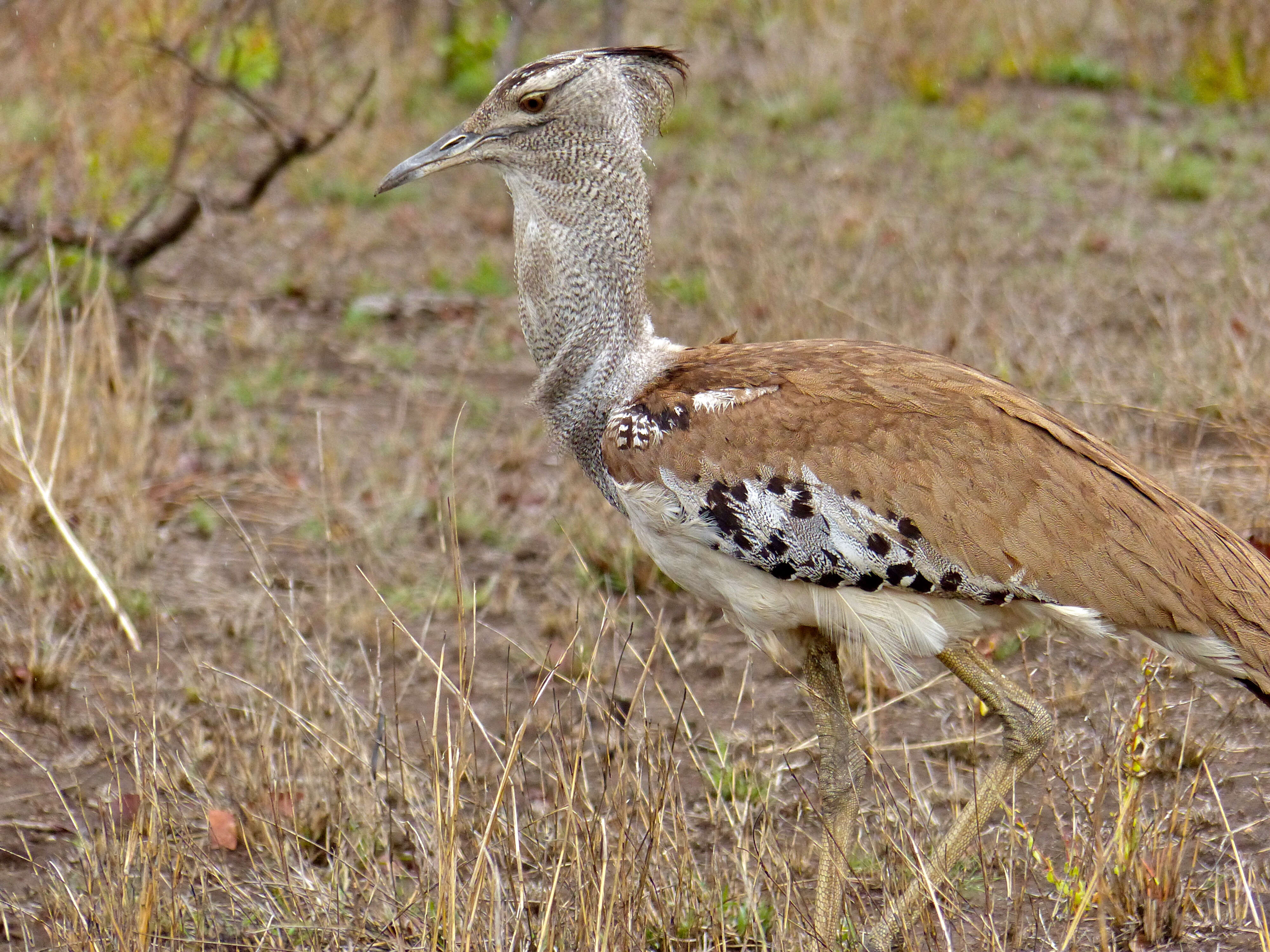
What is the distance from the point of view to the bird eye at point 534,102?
3477 mm

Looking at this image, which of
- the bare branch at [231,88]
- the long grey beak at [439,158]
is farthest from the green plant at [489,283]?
the long grey beak at [439,158]

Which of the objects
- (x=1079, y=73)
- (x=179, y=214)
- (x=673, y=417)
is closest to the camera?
(x=673, y=417)

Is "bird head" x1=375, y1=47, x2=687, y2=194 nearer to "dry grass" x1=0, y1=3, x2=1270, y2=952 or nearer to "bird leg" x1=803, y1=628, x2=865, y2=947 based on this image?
"dry grass" x1=0, y1=3, x2=1270, y2=952

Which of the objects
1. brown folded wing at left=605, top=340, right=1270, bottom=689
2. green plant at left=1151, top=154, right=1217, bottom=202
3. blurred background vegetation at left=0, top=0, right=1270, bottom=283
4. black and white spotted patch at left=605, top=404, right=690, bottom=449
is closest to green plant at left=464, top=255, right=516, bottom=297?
blurred background vegetation at left=0, top=0, right=1270, bottom=283

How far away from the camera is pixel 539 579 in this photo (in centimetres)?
493

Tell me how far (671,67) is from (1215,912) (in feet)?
A: 7.50

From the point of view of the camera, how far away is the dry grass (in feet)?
9.66

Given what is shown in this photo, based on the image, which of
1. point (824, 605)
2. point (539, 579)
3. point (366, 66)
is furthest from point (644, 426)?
point (366, 66)

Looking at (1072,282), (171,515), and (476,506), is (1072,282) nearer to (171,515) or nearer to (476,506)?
(476,506)

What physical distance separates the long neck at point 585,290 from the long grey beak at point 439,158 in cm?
14

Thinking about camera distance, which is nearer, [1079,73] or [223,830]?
[223,830]

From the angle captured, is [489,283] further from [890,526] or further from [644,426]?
[890,526]

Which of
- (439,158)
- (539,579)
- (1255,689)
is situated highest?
(439,158)

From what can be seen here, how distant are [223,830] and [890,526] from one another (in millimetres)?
1668
